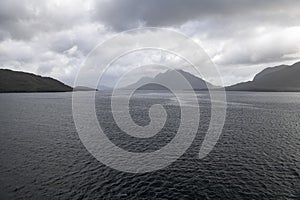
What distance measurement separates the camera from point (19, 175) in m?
38.9

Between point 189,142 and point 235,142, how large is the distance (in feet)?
42.3

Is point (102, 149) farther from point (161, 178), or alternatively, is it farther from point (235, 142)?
point (235, 142)

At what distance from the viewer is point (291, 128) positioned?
267 ft

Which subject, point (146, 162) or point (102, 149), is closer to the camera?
point (146, 162)

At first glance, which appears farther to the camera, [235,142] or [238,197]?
[235,142]

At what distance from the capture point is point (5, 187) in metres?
34.7

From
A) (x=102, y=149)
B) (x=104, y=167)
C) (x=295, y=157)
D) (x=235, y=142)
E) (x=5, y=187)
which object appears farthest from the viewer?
(x=235, y=142)

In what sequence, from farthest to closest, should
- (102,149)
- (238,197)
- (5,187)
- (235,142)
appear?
(235,142), (102,149), (5,187), (238,197)

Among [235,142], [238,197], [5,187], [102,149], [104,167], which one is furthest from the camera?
Answer: [235,142]

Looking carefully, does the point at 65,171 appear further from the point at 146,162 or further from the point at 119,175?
the point at 146,162

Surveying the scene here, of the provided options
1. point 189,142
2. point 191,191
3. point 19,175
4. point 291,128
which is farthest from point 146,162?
point 291,128

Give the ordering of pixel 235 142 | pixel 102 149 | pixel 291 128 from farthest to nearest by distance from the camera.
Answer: pixel 291 128 < pixel 235 142 < pixel 102 149

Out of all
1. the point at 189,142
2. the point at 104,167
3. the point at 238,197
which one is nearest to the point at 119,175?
the point at 104,167

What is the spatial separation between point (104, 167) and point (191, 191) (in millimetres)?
18473
